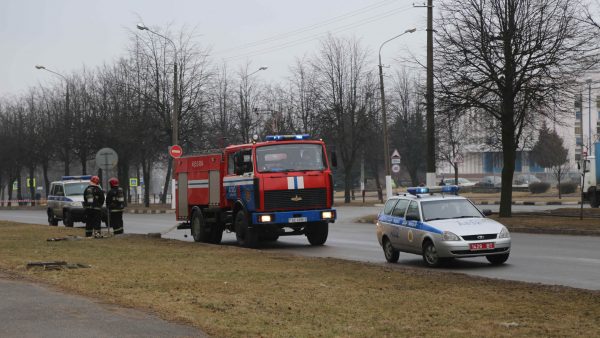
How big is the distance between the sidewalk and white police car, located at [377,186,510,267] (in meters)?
7.99

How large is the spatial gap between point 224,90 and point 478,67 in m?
36.6

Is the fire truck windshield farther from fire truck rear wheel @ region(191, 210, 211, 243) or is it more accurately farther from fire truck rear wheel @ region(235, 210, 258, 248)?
fire truck rear wheel @ region(191, 210, 211, 243)

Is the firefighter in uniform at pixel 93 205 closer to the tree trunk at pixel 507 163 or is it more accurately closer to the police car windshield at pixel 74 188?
the police car windshield at pixel 74 188

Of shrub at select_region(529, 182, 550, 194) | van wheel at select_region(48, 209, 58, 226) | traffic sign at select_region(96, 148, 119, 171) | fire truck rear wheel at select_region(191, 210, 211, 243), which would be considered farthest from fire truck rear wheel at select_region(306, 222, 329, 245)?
shrub at select_region(529, 182, 550, 194)

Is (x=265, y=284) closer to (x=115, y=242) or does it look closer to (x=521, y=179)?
(x=115, y=242)

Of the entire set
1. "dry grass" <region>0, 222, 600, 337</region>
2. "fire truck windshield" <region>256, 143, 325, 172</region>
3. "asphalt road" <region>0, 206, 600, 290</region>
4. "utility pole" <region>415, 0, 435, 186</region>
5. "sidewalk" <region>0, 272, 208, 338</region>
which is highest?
"utility pole" <region>415, 0, 435, 186</region>

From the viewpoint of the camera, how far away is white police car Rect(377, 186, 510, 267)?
1620cm

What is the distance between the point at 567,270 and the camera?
15.4 metres

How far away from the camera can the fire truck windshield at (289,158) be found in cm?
2189

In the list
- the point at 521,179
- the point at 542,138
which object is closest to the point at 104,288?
the point at 542,138

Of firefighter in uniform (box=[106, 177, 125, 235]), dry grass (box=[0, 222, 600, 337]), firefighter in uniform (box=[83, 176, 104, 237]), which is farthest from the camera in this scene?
firefighter in uniform (box=[83, 176, 104, 237])

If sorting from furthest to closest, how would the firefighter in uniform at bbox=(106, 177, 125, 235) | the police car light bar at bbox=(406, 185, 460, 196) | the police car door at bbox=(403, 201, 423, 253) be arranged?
the firefighter in uniform at bbox=(106, 177, 125, 235), the police car light bar at bbox=(406, 185, 460, 196), the police car door at bbox=(403, 201, 423, 253)

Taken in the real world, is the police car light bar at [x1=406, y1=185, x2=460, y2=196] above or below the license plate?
above

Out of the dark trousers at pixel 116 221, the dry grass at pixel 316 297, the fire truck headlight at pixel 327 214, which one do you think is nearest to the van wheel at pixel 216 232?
the dark trousers at pixel 116 221
